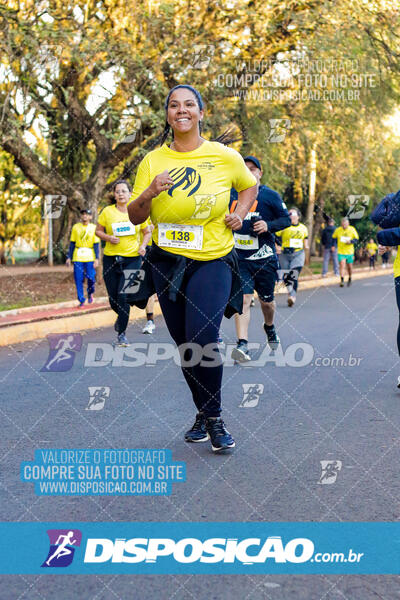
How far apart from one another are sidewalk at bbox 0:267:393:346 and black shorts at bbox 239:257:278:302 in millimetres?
3269

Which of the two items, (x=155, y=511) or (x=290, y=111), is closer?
(x=155, y=511)

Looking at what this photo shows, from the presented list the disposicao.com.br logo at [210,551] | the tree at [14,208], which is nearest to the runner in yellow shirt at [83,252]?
the disposicao.com.br logo at [210,551]

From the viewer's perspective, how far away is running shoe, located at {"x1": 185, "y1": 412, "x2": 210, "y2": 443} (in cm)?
502

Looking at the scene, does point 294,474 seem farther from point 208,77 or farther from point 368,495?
point 208,77

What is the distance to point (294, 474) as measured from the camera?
429 cm

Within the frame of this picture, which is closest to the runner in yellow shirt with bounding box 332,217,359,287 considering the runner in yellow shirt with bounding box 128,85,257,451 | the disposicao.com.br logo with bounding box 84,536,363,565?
→ the runner in yellow shirt with bounding box 128,85,257,451

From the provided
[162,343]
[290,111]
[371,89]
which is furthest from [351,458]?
[371,89]

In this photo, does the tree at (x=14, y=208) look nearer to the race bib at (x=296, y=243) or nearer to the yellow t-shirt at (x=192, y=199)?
the race bib at (x=296, y=243)

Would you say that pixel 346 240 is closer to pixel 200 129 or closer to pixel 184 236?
pixel 200 129

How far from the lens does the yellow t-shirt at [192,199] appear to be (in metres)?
4.62

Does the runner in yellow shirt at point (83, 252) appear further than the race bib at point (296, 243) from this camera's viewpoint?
No

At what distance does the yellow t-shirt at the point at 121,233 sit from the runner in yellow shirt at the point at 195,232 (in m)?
4.78

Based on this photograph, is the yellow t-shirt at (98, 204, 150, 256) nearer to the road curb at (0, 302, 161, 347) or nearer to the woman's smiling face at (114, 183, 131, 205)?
the woman's smiling face at (114, 183, 131, 205)

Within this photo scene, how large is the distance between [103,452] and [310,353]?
14.7 ft
